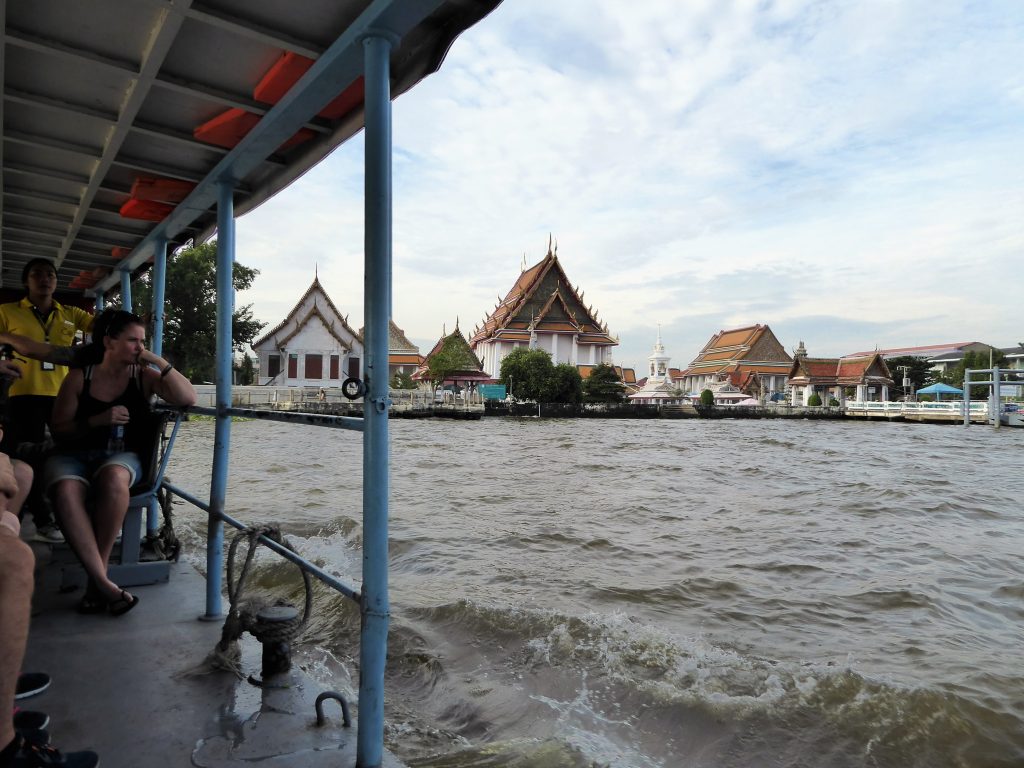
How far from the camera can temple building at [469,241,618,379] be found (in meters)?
43.6

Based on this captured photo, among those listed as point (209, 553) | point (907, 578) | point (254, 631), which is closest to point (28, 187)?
point (209, 553)

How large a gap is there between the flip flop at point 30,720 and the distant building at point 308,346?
31.8 m

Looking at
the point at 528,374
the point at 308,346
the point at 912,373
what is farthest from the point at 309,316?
the point at 912,373

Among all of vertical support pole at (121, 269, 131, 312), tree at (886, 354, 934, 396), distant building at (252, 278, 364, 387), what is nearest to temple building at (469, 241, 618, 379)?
distant building at (252, 278, 364, 387)

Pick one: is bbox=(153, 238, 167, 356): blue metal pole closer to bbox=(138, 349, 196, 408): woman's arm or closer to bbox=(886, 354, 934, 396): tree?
bbox=(138, 349, 196, 408): woman's arm

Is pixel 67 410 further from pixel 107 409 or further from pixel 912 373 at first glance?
pixel 912 373

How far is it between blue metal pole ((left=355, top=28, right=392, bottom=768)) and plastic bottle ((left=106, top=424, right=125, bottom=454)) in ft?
4.36

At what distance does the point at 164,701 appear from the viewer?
1656 millimetres

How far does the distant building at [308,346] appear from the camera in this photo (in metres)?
32.9

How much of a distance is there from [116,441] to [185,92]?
3.78 ft

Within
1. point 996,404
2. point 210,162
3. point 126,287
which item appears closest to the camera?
point 210,162

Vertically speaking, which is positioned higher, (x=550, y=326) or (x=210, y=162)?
(x=550, y=326)

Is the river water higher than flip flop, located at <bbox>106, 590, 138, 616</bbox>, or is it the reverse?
flip flop, located at <bbox>106, 590, 138, 616</bbox>

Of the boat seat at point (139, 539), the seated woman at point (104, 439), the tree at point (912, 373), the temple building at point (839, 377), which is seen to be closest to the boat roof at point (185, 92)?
the seated woman at point (104, 439)
